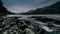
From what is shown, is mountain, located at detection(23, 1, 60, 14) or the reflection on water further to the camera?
mountain, located at detection(23, 1, 60, 14)

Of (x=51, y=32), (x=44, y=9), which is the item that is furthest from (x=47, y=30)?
(x=44, y=9)

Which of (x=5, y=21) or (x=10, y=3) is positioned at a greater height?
(x=10, y=3)

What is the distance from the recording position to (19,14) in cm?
218

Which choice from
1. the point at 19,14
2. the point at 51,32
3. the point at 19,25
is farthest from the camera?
the point at 19,14

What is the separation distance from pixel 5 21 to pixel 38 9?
620 millimetres

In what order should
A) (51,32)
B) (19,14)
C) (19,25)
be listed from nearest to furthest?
(51,32)
(19,25)
(19,14)

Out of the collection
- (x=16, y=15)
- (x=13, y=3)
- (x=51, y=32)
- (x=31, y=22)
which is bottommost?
(x=51, y=32)

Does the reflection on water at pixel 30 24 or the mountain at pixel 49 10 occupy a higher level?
the mountain at pixel 49 10

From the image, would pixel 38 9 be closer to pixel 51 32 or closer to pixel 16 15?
pixel 16 15

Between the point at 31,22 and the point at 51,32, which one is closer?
the point at 51,32

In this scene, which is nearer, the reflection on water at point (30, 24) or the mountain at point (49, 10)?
the reflection on water at point (30, 24)

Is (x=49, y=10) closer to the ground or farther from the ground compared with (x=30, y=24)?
farther from the ground

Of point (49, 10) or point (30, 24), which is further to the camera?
point (49, 10)

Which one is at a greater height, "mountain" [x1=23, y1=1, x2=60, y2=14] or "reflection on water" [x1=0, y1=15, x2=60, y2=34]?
"mountain" [x1=23, y1=1, x2=60, y2=14]
